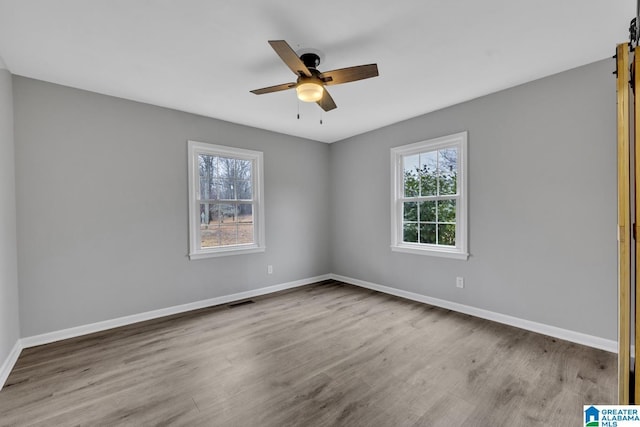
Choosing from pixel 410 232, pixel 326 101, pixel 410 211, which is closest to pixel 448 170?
pixel 410 211

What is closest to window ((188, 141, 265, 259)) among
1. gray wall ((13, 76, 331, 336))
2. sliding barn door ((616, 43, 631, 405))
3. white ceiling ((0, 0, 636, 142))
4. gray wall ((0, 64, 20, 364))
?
gray wall ((13, 76, 331, 336))

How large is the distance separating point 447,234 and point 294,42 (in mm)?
2862

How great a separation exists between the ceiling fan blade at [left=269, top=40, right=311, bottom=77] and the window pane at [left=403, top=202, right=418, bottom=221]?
8.55 feet

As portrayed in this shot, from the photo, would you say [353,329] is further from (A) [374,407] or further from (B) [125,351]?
(B) [125,351]

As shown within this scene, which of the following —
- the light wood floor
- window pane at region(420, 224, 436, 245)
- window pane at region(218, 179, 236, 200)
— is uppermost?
window pane at region(218, 179, 236, 200)

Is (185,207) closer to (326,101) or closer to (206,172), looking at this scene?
(206,172)

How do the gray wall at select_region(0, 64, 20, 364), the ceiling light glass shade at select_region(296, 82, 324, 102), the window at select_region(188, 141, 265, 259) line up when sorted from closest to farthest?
the ceiling light glass shade at select_region(296, 82, 324, 102) < the gray wall at select_region(0, 64, 20, 364) < the window at select_region(188, 141, 265, 259)

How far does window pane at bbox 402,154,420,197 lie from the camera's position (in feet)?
13.2

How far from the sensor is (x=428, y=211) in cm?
389

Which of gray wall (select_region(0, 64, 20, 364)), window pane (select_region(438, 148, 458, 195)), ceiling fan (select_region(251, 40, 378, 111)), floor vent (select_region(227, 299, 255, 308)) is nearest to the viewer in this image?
ceiling fan (select_region(251, 40, 378, 111))

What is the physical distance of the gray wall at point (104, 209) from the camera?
2.73 metres

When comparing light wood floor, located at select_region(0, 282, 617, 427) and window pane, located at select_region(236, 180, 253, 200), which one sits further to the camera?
window pane, located at select_region(236, 180, 253, 200)

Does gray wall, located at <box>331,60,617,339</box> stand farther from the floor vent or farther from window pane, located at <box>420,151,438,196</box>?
the floor vent

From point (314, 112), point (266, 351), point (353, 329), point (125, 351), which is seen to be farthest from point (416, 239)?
point (125, 351)
